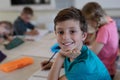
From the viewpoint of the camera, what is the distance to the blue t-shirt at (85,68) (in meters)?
1.03

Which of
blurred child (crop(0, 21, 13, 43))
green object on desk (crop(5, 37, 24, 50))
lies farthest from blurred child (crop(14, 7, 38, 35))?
green object on desk (crop(5, 37, 24, 50))

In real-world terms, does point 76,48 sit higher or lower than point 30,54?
higher

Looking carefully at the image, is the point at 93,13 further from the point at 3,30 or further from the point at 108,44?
the point at 3,30

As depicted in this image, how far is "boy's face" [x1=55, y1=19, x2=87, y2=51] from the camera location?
105 cm

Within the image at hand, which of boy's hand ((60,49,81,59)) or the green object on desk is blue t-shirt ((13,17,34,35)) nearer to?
the green object on desk

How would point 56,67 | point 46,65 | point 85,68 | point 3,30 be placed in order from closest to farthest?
point 85,68, point 56,67, point 46,65, point 3,30

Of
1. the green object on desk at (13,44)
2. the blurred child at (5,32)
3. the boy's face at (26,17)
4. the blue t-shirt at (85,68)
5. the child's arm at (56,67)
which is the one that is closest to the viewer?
the blue t-shirt at (85,68)

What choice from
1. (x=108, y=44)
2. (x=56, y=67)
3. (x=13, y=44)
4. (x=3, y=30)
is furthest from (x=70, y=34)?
(x=3, y=30)

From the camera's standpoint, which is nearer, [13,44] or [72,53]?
[72,53]

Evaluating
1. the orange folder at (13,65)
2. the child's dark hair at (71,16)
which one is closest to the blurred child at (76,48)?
the child's dark hair at (71,16)

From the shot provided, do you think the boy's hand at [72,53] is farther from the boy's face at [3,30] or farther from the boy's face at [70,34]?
the boy's face at [3,30]

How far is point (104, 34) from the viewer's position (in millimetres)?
1527

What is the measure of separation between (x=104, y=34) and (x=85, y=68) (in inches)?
22.4

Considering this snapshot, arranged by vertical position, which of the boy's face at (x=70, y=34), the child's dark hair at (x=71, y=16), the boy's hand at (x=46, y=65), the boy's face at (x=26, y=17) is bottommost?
the boy's hand at (x=46, y=65)
